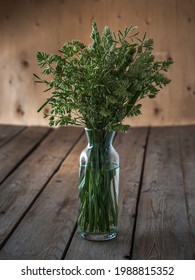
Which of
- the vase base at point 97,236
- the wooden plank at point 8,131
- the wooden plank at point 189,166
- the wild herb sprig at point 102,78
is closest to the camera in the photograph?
the wild herb sprig at point 102,78

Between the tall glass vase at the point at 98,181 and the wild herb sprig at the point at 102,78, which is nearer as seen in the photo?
the wild herb sprig at the point at 102,78

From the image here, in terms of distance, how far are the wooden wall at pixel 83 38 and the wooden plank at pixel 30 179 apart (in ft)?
1.99

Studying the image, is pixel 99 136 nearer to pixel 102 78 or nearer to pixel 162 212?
pixel 102 78

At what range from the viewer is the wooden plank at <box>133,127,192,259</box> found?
Result: 236 cm

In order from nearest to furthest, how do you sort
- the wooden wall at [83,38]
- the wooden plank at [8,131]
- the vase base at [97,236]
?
the vase base at [97,236], the wooden plank at [8,131], the wooden wall at [83,38]

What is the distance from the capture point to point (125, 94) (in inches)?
83.7

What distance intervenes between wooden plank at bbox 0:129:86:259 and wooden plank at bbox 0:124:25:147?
113cm

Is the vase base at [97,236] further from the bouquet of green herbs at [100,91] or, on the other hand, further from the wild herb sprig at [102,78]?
the wild herb sprig at [102,78]

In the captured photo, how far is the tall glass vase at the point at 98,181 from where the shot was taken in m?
2.31

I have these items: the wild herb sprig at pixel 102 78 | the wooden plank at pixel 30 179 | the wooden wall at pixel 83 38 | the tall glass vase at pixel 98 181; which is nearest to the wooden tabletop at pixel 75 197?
the wooden plank at pixel 30 179

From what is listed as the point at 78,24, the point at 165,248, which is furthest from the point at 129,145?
the point at 165,248
